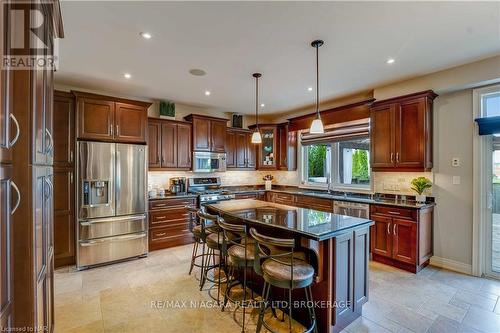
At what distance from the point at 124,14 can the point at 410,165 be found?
13.4 feet

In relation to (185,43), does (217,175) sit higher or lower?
lower

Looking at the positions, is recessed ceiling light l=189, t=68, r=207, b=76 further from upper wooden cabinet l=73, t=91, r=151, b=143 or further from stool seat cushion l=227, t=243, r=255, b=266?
stool seat cushion l=227, t=243, r=255, b=266

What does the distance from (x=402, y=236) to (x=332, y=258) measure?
2.08 m

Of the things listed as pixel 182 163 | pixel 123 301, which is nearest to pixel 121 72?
pixel 182 163

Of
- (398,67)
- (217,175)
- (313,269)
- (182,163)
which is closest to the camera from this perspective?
(313,269)

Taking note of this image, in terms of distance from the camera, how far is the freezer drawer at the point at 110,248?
3.72m

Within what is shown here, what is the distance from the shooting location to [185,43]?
2746mm

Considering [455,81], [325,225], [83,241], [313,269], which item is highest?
[455,81]

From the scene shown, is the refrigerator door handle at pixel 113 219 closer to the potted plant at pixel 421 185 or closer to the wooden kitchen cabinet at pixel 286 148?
the wooden kitchen cabinet at pixel 286 148

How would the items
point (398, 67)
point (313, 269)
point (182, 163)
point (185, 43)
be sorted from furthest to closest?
point (182, 163) → point (398, 67) → point (185, 43) → point (313, 269)

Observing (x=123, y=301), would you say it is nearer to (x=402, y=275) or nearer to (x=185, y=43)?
(x=185, y=43)

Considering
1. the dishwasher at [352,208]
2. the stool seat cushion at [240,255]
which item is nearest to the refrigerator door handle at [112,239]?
the stool seat cushion at [240,255]

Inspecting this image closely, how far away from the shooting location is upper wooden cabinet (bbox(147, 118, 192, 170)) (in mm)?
4766

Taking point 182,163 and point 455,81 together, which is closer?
point 455,81
